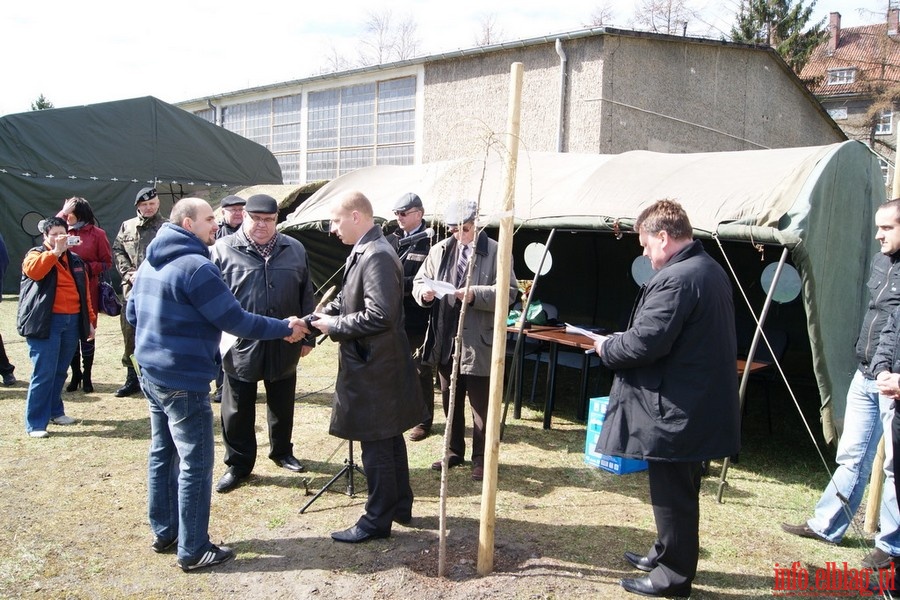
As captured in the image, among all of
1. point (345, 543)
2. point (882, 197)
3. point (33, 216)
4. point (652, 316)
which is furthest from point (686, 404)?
point (33, 216)

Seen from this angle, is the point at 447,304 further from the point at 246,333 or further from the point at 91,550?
the point at 91,550

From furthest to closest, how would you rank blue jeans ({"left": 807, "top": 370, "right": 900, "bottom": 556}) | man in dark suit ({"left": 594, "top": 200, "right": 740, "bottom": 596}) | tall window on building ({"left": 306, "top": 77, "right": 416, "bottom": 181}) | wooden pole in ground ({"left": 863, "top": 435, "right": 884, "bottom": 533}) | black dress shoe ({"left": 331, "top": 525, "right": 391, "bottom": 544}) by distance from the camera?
tall window on building ({"left": 306, "top": 77, "right": 416, "bottom": 181})
wooden pole in ground ({"left": 863, "top": 435, "right": 884, "bottom": 533})
black dress shoe ({"left": 331, "top": 525, "right": 391, "bottom": 544})
blue jeans ({"left": 807, "top": 370, "right": 900, "bottom": 556})
man in dark suit ({"left": 594, "top": 200, "right": 740, "bottom": 596})

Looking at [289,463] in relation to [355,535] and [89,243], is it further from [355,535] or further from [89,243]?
[89,243]

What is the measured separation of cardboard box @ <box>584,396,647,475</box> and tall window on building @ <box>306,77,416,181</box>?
478 inches

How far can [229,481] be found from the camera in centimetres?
445

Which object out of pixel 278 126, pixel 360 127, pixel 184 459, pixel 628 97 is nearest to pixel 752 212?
pixel 184 459

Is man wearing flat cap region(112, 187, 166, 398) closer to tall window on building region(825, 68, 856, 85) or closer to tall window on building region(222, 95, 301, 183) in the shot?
tall window on building region(222, 95, 301, 183)

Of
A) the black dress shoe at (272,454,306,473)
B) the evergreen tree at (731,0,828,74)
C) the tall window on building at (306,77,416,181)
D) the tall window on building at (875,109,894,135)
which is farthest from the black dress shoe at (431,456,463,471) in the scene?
the evergreen tree at (731,0,828,74)

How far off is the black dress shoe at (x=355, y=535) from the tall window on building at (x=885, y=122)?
28.2 meters

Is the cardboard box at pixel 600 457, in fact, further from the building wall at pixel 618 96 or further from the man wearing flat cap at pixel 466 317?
the building wall at pixel 618 96

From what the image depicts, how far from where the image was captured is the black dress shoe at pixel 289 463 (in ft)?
15.8

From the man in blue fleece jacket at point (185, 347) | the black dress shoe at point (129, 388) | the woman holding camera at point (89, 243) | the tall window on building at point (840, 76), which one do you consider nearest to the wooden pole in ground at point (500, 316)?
the man in blue fleece jacket at point (185, 347)

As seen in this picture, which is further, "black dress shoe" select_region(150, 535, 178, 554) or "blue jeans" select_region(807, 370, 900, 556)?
"black dress shoe" select_region(150, 535, 178, 554)

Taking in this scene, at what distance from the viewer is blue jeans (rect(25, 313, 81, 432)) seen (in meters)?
5.38
